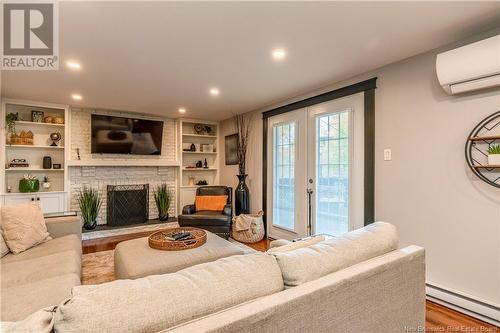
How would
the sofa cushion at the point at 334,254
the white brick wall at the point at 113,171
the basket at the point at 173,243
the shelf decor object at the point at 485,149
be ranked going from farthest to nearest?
the white brick wall at the point at 113,171
the basket at the point at 173,243
the shelf decor object at the point at 485,149
the sofa cushion at the point at 334,254

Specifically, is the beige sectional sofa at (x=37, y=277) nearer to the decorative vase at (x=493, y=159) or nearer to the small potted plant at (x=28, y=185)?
the small potted plant at (x=28, y=185)

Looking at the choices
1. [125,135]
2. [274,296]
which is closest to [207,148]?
[125,135]

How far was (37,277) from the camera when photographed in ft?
5.43

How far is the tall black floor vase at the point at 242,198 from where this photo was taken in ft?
15.0

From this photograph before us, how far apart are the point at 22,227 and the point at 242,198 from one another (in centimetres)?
298

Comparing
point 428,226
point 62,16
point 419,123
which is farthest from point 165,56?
point 428,226

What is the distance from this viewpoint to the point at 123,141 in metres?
4.75

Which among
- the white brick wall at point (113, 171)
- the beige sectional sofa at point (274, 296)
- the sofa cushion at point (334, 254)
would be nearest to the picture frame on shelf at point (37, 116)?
the white brick wall at point (113, 171)

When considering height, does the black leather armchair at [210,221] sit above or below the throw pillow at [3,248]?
below

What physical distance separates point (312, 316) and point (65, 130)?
4.83 meters

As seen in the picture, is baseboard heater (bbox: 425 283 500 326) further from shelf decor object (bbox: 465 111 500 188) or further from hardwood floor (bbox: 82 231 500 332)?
shelf decor object (bbox: 465 111 500 188)

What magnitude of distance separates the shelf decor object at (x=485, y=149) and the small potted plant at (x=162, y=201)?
472cm

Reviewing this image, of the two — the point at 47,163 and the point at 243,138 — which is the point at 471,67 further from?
the point at 47,163

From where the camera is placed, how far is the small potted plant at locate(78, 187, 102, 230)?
4.36 meters
